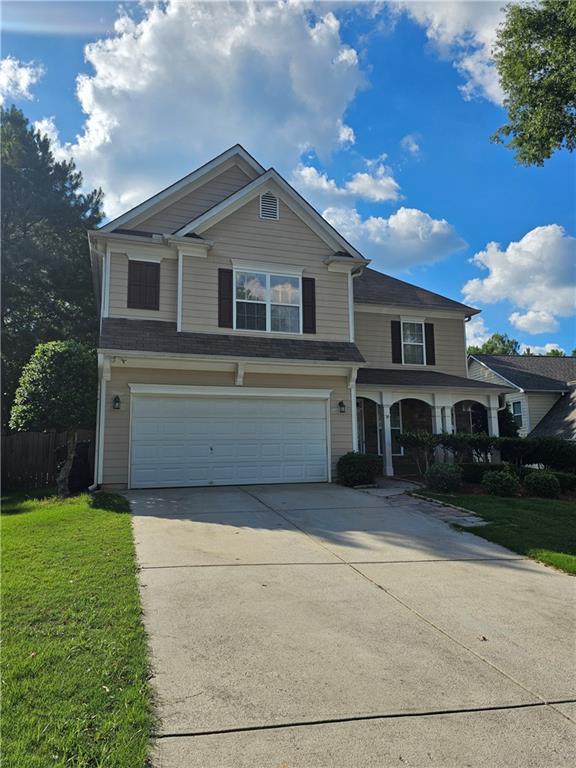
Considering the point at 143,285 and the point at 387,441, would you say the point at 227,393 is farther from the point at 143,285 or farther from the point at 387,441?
the point at 387,441

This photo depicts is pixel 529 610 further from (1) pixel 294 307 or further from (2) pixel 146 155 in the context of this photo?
(2) pixel 146 155

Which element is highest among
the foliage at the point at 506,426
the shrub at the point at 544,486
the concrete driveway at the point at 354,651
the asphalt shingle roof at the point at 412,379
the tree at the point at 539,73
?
the tree at the point at 539,73

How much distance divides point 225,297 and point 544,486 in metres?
9.14

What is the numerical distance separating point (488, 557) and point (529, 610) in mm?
1883

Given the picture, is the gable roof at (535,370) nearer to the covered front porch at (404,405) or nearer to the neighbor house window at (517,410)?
the neighbor house window at (517,410)

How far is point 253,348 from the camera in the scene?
1288 cm

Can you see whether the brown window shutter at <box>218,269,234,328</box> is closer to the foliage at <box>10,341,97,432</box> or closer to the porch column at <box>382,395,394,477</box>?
the foliage at <box>10,341,97,432</box>

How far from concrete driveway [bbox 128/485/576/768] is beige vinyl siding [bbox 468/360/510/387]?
756 inches

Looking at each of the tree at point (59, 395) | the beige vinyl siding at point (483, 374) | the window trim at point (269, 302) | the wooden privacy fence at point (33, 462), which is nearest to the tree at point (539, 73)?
the window trim at point (269, 302)

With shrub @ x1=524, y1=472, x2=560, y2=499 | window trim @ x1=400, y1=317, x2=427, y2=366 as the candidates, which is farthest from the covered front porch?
shrub @ x1=524, y1=472, x2=560, y2=499

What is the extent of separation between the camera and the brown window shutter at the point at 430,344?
17250mm

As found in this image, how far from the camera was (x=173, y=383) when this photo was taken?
12.3 metres

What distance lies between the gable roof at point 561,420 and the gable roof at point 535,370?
1.78 feet

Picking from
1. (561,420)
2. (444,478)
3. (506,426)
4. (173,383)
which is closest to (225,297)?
(173,383)
